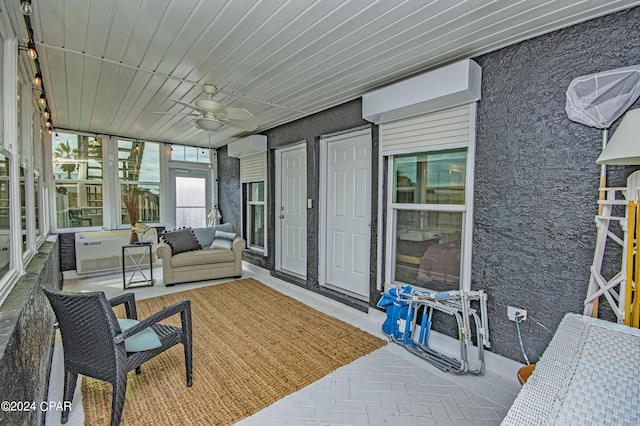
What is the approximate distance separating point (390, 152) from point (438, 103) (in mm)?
689

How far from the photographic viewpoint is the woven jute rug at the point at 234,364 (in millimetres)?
1908

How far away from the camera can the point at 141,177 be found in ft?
19.5

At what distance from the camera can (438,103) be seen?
254cm

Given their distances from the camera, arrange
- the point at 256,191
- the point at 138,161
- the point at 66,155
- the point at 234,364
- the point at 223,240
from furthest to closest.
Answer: the point at 138,161, the point at 256,191, the point at 66,155, the point at 223,240, the point at 234,364

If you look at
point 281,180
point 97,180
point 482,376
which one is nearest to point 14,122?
point 281,180

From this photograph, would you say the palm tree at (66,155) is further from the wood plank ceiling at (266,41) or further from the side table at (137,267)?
the wood plank ceiling at (266,41)

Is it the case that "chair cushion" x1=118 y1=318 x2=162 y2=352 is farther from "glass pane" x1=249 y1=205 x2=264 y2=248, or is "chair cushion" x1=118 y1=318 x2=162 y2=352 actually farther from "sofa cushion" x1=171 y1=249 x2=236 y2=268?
"glass pane" x1=249 y1=205 x2=264 y2=248

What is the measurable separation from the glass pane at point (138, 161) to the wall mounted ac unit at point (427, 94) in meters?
4.78

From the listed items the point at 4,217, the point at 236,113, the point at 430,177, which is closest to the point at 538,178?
the point at 430,177

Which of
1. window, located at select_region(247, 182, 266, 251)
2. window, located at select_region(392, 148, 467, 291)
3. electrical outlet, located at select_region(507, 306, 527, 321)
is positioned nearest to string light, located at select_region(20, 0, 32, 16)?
window, located at select_region(392, 148, 467, 291)

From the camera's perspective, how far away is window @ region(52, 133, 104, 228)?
5148 millimetres

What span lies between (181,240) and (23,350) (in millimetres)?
3421

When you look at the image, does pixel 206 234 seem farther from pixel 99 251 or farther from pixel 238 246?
pixel 99 251

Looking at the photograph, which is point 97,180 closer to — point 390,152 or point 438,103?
point 390,152
